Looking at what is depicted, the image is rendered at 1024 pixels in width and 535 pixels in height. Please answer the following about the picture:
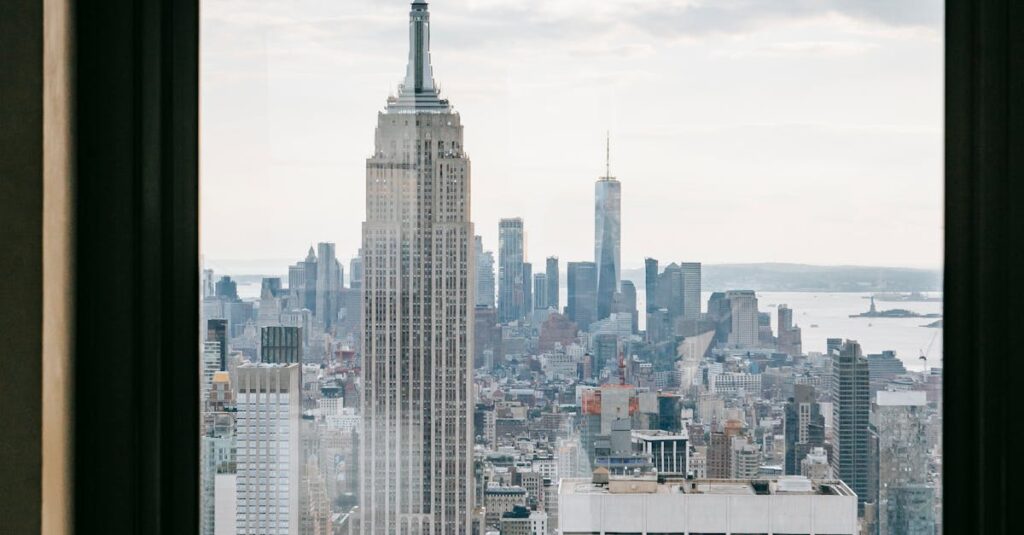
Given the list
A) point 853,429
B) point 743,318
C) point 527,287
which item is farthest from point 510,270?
point 853,429

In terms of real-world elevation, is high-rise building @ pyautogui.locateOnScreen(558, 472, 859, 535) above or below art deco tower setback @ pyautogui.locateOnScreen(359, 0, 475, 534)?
below

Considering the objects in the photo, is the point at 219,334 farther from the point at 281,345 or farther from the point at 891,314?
the point at 891,314

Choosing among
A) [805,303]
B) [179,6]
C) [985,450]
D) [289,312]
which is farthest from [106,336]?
[985,450]

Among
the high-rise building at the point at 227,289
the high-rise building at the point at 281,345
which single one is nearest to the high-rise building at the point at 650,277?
the high-rise building at the point at 281,345

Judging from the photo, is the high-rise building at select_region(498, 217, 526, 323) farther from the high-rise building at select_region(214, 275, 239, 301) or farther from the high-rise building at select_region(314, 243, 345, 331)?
the high-rise building at select_region(214, 275, 239, 301)

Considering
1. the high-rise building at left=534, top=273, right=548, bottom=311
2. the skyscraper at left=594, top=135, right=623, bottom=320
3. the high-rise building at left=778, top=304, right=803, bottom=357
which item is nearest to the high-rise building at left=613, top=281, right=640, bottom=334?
the skyscraper at left=594, top=135, right=623, bottom=320
